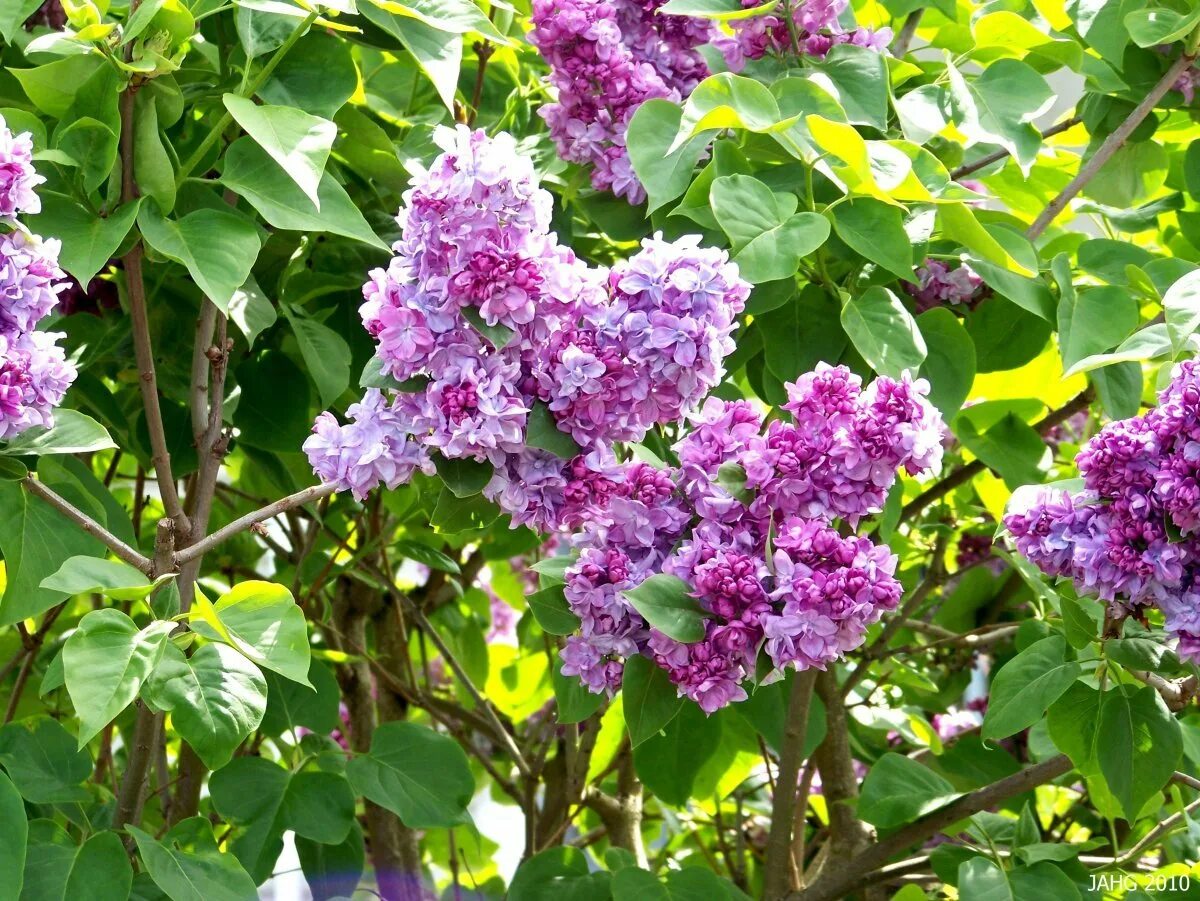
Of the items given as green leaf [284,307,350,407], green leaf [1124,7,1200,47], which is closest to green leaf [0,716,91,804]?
green leaf [284,307,350,407]

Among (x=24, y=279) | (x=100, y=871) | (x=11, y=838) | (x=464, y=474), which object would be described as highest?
(x=24, y=279)

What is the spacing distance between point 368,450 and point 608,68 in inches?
17.2

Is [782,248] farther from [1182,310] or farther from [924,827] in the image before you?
[924,827]

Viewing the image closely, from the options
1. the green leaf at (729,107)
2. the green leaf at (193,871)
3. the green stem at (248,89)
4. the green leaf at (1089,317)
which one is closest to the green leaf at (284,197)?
the green stem at (248,89)

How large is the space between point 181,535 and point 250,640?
0.79ft

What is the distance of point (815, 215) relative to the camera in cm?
99

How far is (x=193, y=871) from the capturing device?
3.35 ft

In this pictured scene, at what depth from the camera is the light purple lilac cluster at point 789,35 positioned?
1147 millimetres

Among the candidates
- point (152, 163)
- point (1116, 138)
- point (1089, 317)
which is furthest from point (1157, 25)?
point (152, 163)

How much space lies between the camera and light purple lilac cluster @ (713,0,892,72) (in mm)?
1147

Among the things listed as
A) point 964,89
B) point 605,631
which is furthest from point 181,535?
point 964,89

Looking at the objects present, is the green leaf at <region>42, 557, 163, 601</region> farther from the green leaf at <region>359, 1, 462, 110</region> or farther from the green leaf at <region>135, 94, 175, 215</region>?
the green leaf at <region>359, 1, 462, 110</region>

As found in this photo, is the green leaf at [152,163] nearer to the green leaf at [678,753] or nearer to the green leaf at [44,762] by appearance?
the green leaf at [44,762]

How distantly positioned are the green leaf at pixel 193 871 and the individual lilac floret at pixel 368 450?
34 centimetres
